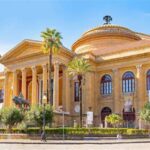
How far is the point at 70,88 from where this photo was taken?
5709 cm

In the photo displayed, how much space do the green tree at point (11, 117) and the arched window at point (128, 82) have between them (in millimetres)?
17639

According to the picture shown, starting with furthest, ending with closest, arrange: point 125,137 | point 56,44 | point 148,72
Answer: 1. point 148,72
2. point 56,44
3. point 125,137

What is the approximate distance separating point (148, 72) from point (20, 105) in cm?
1876

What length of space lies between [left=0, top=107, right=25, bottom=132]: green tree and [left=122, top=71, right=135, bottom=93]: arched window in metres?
17.6

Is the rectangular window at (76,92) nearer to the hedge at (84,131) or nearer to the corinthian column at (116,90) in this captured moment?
the corinthian column at (116,90)

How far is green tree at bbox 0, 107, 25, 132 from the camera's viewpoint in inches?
1686

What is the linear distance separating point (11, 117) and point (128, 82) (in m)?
19.7

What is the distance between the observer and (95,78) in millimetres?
57094

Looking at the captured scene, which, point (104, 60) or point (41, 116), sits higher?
point (104, 60)

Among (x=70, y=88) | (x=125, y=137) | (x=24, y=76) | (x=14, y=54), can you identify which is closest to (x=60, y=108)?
(x=70, y=88)

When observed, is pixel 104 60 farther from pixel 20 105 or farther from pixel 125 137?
pixel 125 137

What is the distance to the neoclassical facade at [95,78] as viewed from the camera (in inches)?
2088

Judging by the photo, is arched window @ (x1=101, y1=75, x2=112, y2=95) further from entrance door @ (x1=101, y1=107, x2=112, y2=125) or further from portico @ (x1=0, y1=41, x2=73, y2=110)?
portico @ (x1=0, y1=41, x2=73, y2=110)

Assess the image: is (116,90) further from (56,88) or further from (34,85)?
(34,85)
